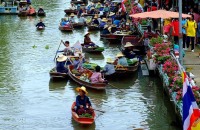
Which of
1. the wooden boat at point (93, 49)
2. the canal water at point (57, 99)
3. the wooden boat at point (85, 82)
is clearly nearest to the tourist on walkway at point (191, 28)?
the canal water at point (57, 99)

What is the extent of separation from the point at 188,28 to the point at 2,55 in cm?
1004

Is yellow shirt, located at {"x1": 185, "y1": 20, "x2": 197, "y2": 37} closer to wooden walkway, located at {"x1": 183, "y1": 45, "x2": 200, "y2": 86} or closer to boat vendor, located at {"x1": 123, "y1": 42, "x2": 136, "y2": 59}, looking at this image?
wooden walkway, located at {"x1": 183, "y1": 45, "x2": 200, "y2": 86}

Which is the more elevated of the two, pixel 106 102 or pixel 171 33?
pixel 171 33

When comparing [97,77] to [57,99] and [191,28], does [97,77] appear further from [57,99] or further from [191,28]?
[191,28]

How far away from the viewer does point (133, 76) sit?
72.5ft

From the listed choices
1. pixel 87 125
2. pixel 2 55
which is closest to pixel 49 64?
pixel 2 55

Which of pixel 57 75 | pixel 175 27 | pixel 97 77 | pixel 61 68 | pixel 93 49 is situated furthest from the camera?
pixel 93 49

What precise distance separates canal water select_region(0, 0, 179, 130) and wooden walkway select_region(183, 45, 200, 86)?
51.0 inches

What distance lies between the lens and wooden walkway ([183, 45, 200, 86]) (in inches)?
731

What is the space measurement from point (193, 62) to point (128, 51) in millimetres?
4245

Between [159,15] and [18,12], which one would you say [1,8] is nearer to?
[18,12]

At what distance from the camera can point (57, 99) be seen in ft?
63.0

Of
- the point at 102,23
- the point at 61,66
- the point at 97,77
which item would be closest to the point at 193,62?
the point at 97,77

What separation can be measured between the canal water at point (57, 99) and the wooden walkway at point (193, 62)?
1296mm
